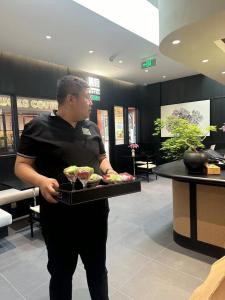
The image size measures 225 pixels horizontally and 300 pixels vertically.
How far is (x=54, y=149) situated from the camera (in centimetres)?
112

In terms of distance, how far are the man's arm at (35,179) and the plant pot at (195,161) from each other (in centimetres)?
165

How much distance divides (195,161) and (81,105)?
1523 mm

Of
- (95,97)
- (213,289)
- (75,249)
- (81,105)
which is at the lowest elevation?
(75,249)

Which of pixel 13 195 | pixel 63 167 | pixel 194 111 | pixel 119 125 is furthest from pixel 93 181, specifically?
pixel 194 111

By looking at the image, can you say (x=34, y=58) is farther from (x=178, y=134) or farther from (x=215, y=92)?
(x=215, y=92)

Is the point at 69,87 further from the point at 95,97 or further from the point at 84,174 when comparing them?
the point at 95,97

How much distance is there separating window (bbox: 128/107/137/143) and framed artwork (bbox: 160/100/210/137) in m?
1.01

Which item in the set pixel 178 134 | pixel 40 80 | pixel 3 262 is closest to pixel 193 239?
pixel 178 134

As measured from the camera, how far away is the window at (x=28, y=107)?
4262 mm

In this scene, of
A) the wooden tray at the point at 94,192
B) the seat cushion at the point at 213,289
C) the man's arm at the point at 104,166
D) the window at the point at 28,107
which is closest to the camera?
the seat cushion at the point at 213,289

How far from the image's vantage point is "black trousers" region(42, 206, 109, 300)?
1.18m

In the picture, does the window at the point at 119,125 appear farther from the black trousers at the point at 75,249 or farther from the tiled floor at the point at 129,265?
the black trousers at the point at 75,249

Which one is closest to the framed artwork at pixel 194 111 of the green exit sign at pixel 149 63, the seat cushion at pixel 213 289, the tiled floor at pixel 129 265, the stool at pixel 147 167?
the stool at pixel 147 167

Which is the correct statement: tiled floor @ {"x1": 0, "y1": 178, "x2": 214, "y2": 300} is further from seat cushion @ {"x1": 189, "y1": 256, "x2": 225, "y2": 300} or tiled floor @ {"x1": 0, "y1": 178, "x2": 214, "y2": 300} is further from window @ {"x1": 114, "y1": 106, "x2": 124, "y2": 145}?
window @ {"x1": 114, "y1": 106, "x2": 124, "y2": 145}
